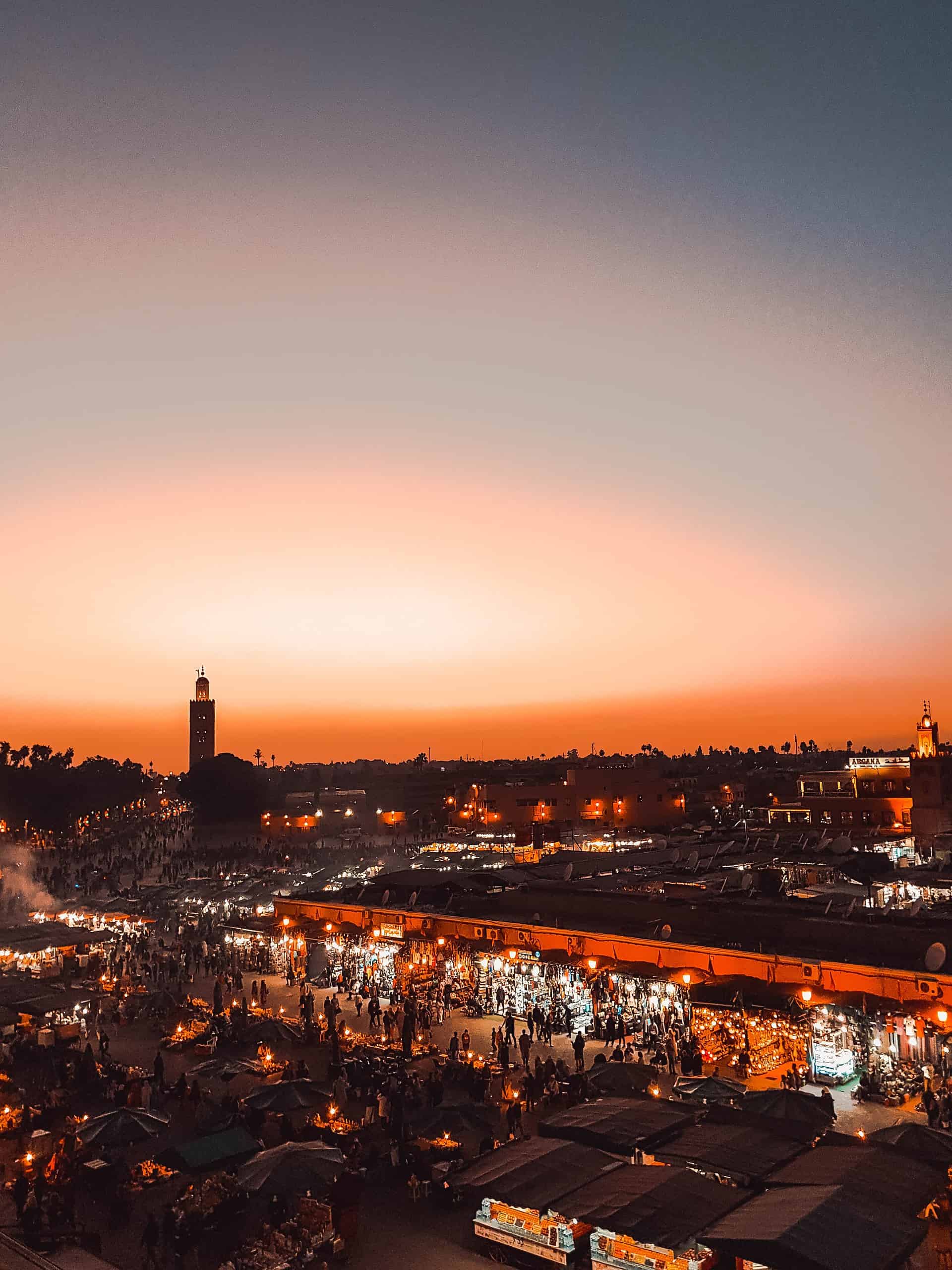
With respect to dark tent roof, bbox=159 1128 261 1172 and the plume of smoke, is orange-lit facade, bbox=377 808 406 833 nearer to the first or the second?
the plume of smoke

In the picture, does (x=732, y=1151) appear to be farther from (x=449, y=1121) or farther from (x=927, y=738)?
(x=927, y=738)

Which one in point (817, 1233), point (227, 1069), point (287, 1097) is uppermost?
point (817, 1233)

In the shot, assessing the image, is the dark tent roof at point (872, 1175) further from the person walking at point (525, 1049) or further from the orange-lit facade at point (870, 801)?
the orange-lit facade at point (870, 801)

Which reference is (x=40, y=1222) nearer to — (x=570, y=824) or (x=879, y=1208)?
(x=879, y=1208)

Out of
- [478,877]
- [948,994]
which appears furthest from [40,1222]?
[478,877]

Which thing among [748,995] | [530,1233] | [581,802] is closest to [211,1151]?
[530,1233]

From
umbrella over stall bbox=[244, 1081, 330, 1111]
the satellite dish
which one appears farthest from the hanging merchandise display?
umbrella over stall bbox=[244, 1081, 330, 1111]
